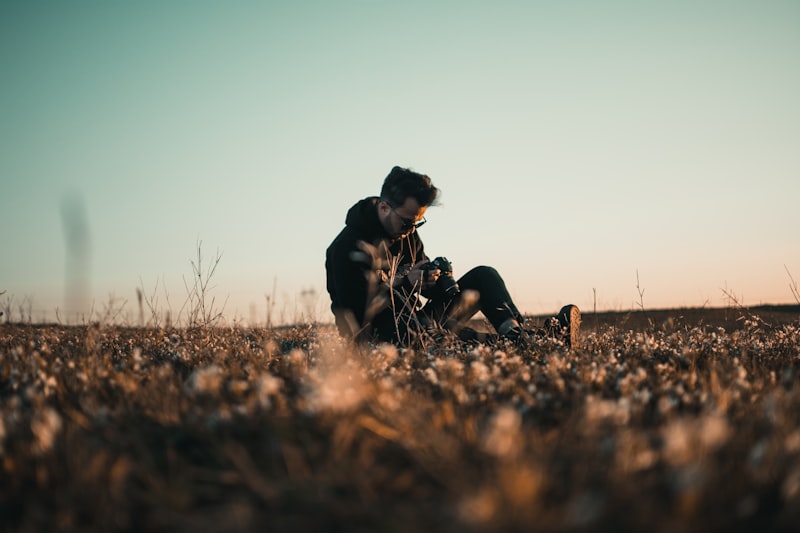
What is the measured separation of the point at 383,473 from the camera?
173 centimetres

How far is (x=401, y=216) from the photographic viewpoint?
585 cm

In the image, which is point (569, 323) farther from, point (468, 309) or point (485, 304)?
point (468, 309)

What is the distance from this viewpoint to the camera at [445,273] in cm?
566

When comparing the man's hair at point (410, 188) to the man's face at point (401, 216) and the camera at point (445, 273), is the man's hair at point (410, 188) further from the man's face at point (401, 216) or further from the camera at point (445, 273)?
the camera at point (445, 273)

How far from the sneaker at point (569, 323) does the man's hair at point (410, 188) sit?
1.80 metres

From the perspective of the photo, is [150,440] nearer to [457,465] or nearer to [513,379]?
[457,465]

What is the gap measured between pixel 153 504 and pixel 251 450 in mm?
416

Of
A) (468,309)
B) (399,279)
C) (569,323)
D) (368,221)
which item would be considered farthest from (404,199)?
(569,323)

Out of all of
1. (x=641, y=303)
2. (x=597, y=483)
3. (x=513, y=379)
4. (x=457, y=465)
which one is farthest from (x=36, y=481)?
(x=641, y=303)

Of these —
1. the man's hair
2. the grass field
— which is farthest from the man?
the grass field

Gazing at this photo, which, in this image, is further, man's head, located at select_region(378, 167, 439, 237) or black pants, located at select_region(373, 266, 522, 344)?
man's head, located at select_region(378, 167, 439, 237)

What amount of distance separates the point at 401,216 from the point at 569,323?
2.07m

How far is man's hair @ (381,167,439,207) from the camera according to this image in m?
5.69

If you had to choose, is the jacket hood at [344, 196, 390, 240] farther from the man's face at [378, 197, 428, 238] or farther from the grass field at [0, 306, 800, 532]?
the grass field at [0, 306, 800, 532]
